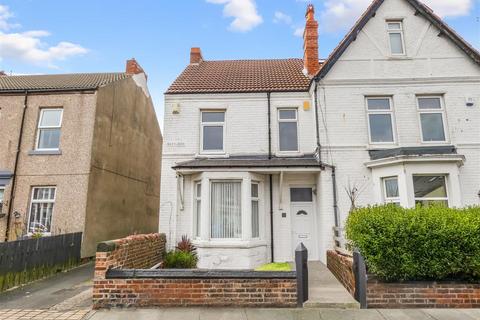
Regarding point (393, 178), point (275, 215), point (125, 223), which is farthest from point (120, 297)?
point (125, 223)

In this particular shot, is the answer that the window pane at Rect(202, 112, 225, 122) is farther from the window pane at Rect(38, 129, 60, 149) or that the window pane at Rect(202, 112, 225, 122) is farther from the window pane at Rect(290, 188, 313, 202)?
the window pane at Rect(38, 129, 60, 149)

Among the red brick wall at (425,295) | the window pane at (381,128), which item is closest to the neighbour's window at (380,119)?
the window pane at (381,128)

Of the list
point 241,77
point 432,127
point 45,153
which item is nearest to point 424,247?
point 432,127

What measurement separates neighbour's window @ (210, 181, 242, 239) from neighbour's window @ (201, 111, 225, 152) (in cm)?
178

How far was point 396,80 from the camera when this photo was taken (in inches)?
408

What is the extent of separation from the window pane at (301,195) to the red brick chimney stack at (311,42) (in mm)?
4789

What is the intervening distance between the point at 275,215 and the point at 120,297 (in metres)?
5.81

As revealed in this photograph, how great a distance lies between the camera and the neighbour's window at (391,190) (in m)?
9.21

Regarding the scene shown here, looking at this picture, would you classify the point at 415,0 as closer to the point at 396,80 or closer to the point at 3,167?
the point at 396,80

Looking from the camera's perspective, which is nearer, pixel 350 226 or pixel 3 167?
pixel 350 226

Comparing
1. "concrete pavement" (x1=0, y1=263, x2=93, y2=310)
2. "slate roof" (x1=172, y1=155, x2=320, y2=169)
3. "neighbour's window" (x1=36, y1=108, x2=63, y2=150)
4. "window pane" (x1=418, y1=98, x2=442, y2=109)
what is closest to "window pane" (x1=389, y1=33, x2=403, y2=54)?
"window pane" (x1=418, y1=98, x2=442, y2=109)

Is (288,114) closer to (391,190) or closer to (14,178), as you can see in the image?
(391,190)

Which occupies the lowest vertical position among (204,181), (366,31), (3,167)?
(204,181)

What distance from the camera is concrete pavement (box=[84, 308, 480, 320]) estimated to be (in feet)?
17.6
